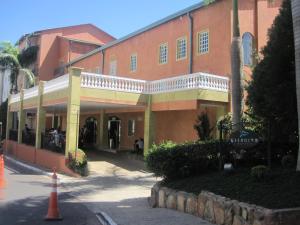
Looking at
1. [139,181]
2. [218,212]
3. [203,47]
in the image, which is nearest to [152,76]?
[203,47]

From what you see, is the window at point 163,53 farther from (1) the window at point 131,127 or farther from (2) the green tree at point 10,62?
(2) the green tree at point 10,62

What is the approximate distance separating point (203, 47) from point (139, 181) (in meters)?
8.99

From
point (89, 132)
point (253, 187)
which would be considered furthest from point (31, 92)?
point (253, 187)

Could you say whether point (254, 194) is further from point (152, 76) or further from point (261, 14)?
point (152, 76)

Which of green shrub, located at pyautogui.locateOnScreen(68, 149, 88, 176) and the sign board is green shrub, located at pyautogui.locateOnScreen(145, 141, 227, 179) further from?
green shrub, located at pyautogui.locateOnScreen(68, 149, 88, 176)

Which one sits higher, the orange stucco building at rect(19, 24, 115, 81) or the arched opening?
the orange stucco building at rect(19, 24, 115, 81)

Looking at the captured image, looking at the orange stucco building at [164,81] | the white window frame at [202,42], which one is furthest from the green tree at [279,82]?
the white window frame at [202,42]

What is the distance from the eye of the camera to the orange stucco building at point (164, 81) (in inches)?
837

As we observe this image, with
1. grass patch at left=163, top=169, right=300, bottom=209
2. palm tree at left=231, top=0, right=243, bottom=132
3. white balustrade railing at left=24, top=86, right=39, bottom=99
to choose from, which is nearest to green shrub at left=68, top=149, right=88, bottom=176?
palm tree at left=231, top=0, right=243, bottom=132

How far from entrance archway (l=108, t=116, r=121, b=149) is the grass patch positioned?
20942 mm

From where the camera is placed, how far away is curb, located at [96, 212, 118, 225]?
9217mm

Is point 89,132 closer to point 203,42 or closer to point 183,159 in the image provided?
point 203,42

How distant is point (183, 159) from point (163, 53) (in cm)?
1695

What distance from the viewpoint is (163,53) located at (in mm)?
27641
